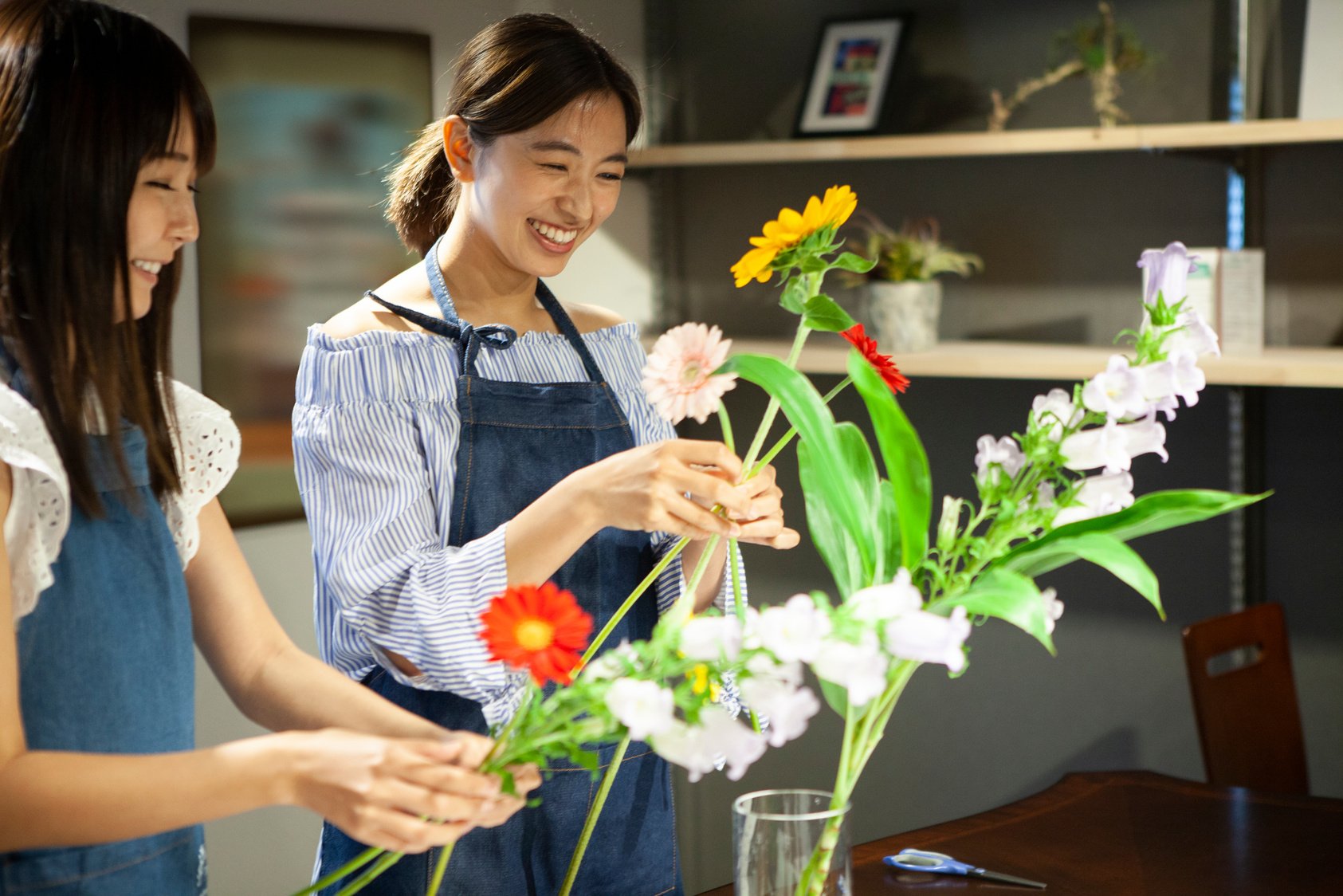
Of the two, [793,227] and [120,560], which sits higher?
[793,227]

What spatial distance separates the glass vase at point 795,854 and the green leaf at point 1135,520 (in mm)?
201

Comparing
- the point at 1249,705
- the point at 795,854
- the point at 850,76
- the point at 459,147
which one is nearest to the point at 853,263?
the point at 795,854

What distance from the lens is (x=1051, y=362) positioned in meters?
2.54

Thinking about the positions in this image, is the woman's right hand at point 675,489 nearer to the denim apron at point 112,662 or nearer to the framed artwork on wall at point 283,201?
the denim apron at point 112,662

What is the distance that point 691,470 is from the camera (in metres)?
1.12

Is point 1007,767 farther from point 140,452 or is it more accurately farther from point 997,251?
point 140,452

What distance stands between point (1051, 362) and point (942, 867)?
1319 mm

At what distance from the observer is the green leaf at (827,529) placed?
3.17 ft

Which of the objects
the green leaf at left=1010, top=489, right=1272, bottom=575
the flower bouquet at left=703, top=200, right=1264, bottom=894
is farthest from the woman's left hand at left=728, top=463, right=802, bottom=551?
the green leaf at left=1010, top=489, right=1272, bottom=575

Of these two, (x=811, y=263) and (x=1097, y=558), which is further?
(x=811, y=263)

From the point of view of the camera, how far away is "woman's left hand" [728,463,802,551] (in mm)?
1099

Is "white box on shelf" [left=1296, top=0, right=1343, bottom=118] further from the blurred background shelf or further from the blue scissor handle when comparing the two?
the blue scissor handle

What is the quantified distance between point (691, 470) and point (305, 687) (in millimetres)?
352

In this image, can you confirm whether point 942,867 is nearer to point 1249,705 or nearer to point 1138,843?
point 1138,843
